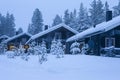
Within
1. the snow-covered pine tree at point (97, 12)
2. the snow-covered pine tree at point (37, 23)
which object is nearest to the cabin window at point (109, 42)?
the snow-covered pine tree at point (97, 12)

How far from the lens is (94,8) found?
6825 centimetres

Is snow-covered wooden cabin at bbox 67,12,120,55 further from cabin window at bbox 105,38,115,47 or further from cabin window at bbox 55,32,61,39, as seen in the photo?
cabin window at bbox 55,32,61,39

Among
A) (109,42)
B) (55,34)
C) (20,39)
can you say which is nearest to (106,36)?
(109,42)

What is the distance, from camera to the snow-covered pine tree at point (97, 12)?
→ 2552 inches

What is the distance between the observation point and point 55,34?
1911 inches

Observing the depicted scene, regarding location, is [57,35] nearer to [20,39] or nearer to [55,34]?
[55,34]

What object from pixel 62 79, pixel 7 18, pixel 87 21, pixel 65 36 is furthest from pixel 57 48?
pixel 7 18

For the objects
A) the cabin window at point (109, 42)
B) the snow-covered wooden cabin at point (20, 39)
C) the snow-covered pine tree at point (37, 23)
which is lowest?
the cabin window at point (109, 42)

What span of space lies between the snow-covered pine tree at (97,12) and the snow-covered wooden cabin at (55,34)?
16080 millimetres

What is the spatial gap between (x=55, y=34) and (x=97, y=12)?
21.5m

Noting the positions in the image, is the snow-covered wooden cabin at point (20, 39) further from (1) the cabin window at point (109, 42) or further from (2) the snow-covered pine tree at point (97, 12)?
(1) the cabin window at point (109, 42)

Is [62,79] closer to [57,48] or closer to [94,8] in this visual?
[57,48]

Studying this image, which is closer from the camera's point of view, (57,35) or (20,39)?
(57,35)

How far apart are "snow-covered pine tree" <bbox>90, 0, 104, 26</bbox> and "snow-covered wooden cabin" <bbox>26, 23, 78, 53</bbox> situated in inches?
633
